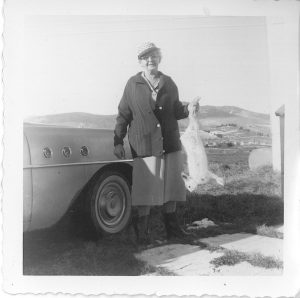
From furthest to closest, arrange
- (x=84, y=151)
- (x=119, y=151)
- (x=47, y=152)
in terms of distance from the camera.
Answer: (x=119, y=151), (x=84, y=151), (x=47, y=152)

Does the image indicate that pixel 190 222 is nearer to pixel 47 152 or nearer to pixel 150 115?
pixel 150 115

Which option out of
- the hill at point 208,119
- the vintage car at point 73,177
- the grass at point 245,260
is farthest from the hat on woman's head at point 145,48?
the grass at point 245,260

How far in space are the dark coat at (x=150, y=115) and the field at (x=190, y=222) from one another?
16.8 inches

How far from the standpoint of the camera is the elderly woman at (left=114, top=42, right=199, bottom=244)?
4199mm

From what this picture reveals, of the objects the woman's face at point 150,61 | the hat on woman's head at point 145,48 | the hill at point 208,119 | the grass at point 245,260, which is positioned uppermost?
the hat on woman's head at point 145,48

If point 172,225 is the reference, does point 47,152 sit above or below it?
above

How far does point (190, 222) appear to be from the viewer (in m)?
4.27

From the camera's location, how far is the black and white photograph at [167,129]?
4.13m

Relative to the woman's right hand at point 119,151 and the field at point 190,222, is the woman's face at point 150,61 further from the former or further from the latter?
the field at point 190,222

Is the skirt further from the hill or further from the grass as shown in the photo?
the grass

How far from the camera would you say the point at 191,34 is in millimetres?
4250

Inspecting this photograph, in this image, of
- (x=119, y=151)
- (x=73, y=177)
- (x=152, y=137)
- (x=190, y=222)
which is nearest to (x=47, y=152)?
(x=73, y=177)

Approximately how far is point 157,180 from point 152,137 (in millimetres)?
404

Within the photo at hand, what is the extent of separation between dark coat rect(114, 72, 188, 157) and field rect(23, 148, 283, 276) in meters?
0.43
